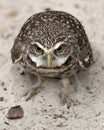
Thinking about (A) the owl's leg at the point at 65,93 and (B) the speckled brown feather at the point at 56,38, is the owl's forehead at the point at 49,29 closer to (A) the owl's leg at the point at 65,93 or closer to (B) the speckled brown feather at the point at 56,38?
(B) the speckled brown feather at the point at 56,38

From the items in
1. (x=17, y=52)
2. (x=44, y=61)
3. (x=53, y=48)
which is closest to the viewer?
(x=53, y=48)

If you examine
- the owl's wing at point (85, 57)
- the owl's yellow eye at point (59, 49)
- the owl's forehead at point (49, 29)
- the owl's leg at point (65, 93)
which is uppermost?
the owl's forehead at point (49, 29)

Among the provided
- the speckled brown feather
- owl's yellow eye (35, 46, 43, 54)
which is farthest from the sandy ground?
owl's yellow eye (35, 46, 43, 54)

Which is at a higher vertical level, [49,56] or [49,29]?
[49,29]

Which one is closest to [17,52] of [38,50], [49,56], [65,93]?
[38,50]

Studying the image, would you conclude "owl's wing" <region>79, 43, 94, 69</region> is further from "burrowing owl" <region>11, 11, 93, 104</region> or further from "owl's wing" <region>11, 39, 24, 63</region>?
"owl's wing" <region>11, 39, 24, 63</region>

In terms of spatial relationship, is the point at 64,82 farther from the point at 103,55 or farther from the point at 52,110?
the point at 103,55

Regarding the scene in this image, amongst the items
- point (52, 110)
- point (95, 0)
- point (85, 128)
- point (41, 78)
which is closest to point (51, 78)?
point (41, 78)

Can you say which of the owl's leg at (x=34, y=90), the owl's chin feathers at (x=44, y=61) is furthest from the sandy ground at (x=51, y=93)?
the owl's chin feathers at (x=44, y=61)

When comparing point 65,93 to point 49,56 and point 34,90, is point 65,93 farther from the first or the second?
point 49,56
